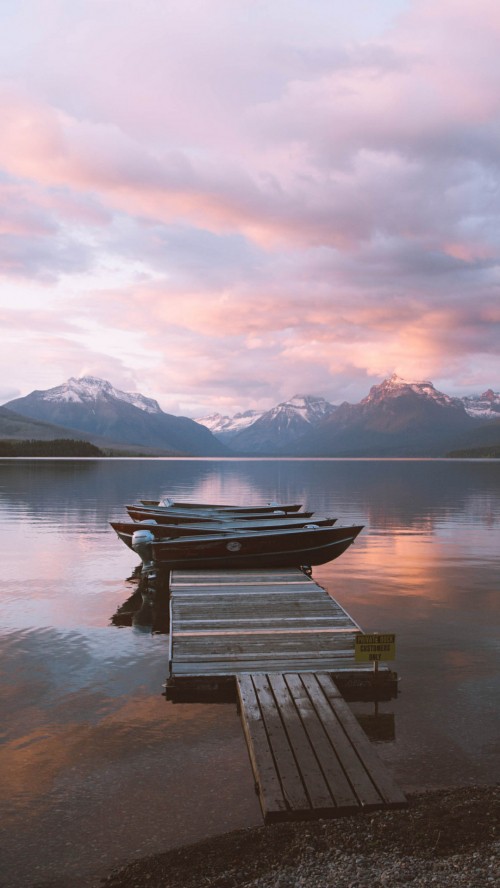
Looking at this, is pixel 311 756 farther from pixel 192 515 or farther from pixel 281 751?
pixel 192 515

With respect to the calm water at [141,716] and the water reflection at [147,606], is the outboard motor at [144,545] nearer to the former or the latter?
the water reflection at [147,606]

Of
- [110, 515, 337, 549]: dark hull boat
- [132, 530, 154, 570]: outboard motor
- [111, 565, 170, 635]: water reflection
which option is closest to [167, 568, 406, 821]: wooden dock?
[111, 565, 170, 635]: water reflection

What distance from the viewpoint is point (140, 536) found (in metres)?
28.7

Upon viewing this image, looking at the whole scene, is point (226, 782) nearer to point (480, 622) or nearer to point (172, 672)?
point (172, 672)

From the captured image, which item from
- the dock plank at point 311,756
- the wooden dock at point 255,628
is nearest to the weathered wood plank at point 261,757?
the dock plank at point 311,756

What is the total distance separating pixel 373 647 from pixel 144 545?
15.9 meters

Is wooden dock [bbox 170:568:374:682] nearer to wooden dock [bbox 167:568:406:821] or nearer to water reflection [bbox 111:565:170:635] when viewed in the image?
wooden dock [bbox 167:568:406:821]

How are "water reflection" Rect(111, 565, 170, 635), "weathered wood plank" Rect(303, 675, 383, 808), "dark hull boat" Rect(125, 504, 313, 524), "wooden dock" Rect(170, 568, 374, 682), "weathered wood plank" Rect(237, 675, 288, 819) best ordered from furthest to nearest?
"dark hull boat" Rect(125, 504, 313, 524) < "water reflection" Rect(111, 565, 170, 635) < "wooden dock" Rect(170, 568, 374, 682) < "weathered wood plank" Rect(303, 675, 383, 808) < "weathered wood plank" Rect(237, 675, 288, 819)

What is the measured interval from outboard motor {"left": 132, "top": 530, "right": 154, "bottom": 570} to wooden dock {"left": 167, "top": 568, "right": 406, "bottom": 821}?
3.01 meters

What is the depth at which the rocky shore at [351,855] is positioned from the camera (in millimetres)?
7504

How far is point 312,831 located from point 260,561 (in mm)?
20183

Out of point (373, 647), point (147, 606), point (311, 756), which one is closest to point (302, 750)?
point (311, 756)

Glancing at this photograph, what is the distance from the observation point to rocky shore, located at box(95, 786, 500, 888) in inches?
295

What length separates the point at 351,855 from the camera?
8.10m
